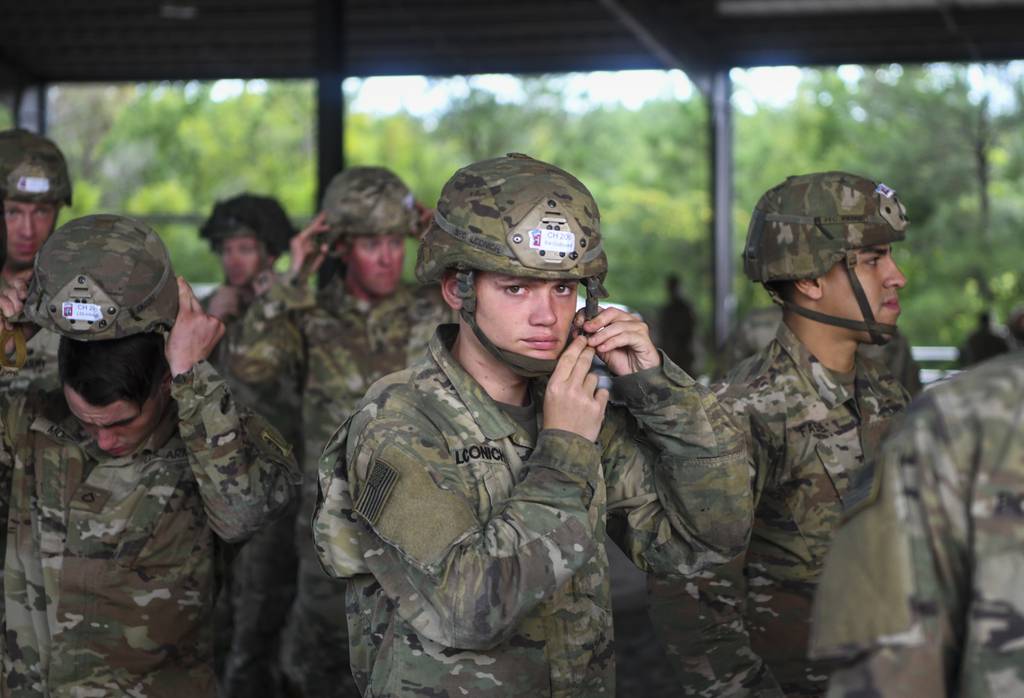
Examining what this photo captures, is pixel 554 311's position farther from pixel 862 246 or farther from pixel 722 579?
pixel 862 246

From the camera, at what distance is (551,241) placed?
116 inches

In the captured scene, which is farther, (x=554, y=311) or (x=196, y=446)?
(x=196, y=446)

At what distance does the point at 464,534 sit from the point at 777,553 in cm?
149

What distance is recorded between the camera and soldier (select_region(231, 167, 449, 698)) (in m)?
5.65

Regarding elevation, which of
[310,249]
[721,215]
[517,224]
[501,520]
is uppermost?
[721,215]

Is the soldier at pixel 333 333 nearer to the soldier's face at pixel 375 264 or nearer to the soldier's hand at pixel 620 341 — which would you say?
the soldier's face at pixel 375 264

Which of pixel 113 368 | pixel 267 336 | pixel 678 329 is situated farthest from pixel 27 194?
pixel 678 329

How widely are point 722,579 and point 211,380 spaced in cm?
144

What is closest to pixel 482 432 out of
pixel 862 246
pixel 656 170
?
pixel 862 246

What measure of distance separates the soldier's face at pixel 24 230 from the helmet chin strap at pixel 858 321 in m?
2.70

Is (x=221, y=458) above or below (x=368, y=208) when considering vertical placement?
below

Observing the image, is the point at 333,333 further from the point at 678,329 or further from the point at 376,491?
the point at 678,329

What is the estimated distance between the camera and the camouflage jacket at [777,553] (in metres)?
3.82

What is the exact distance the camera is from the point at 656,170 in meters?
37.2
